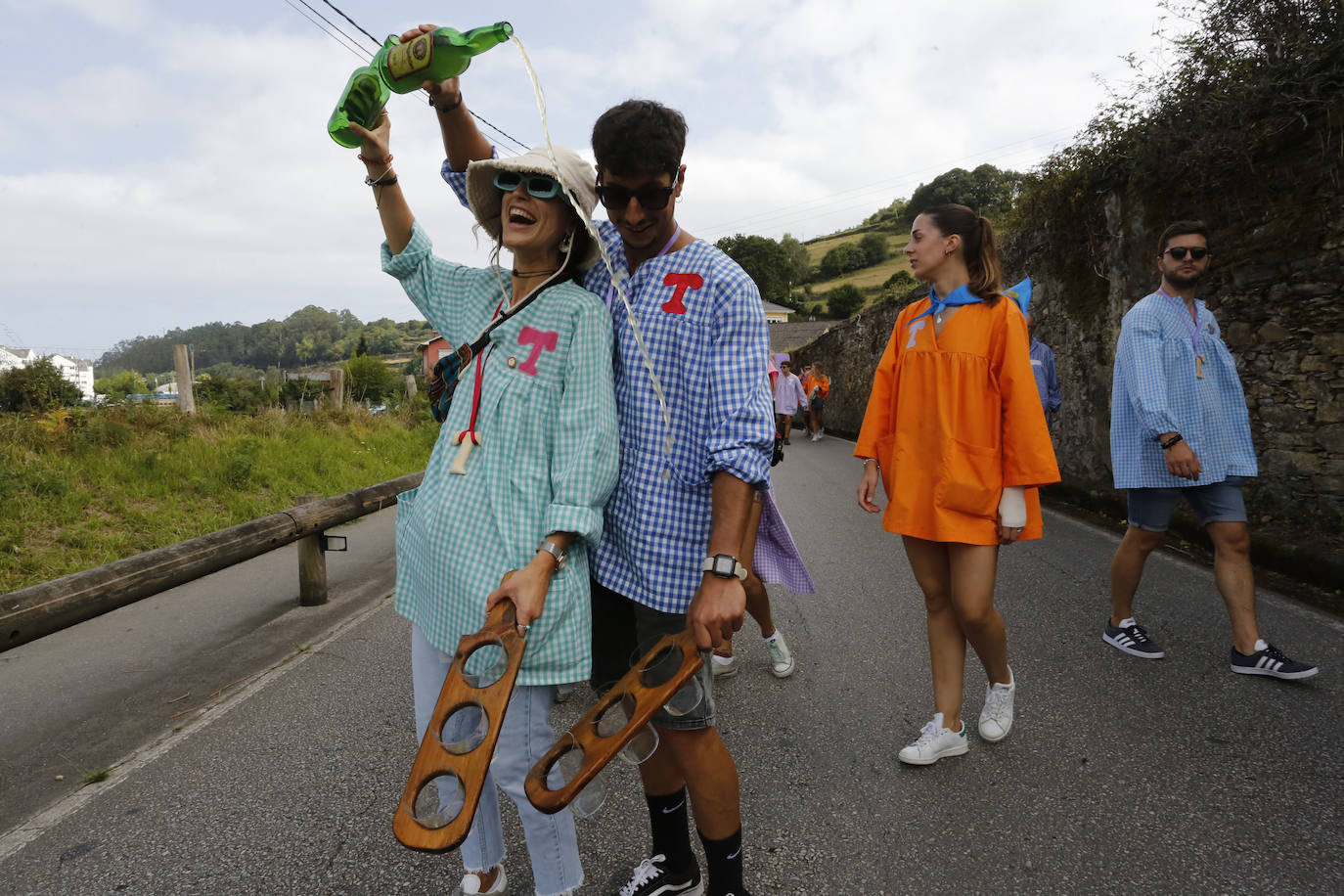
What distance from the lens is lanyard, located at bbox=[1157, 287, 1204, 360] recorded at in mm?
3666

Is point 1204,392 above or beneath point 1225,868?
above

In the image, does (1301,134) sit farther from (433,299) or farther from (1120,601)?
(433,299)

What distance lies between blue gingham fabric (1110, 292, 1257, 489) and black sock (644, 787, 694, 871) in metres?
2.70

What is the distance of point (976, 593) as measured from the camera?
2.70 metres

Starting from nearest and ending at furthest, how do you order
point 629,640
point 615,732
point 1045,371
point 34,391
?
1. point 615,732
2. point 629,640
3. point 1045,371
4. point 34,391

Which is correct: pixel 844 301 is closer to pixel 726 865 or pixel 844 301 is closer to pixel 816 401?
pixel 816 401

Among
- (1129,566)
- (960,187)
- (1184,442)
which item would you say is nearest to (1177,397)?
(1184,442)

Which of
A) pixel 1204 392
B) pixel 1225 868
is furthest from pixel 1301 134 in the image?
pixel 1225 868

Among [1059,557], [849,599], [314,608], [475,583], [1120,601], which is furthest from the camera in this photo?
[1059,557]

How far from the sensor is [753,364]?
1.74 meters

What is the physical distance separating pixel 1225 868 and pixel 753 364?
1.96 m

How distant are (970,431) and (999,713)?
113 cm

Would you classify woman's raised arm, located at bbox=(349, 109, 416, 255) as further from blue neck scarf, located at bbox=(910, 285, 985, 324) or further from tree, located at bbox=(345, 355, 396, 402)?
tree, located at bbox=(345, 355, 396, 402)

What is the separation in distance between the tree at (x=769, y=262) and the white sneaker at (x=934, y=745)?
274 feet
